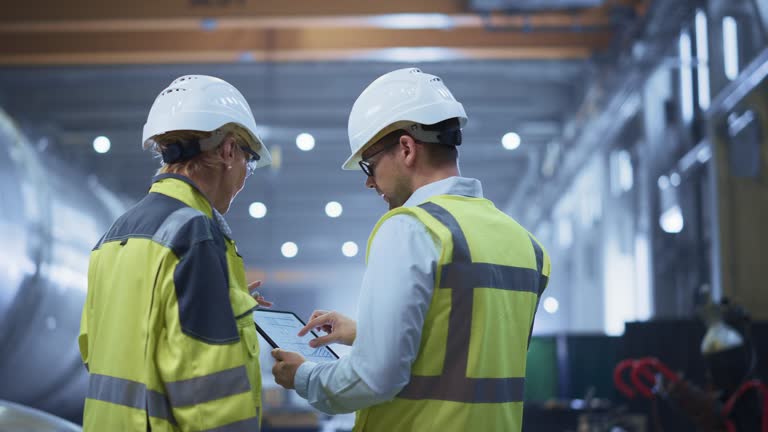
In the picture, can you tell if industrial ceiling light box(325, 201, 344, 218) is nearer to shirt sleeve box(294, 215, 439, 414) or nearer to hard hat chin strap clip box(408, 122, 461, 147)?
hard hat chin strap clip box(408, 122, 461, 147)

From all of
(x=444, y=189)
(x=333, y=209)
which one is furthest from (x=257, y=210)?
(x=444, y=189)

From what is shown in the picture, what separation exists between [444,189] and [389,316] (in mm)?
379

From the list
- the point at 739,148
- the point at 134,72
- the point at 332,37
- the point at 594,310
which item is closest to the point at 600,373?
the point at 739,148

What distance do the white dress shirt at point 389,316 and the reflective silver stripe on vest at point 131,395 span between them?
359mm

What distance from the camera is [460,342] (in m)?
2.02

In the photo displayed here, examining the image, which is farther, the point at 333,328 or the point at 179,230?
the point at 333,328

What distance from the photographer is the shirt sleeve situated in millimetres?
1942

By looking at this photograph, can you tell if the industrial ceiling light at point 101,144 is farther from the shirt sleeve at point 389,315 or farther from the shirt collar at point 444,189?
the shirt sleeve at point 389,315

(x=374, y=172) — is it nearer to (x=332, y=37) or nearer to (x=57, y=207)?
(x=57, y=207)

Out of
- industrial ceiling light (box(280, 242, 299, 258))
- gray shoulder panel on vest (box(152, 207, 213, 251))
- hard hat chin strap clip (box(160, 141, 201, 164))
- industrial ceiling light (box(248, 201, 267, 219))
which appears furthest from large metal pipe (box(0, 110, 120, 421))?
gray shoulder panel on vest (box(152, 207, 213, 251))

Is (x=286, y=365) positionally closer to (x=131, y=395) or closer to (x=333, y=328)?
(x=333, y=328)

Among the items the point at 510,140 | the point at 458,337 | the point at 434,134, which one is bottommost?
the point at 458,337

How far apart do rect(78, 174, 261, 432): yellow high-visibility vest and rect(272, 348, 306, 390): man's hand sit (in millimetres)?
166

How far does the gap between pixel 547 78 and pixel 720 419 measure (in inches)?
252
